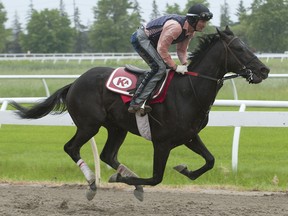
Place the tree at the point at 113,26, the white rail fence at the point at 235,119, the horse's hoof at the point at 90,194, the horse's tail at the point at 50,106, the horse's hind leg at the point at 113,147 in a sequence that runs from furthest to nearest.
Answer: the tree at the point at 113,26 → the white rail fence at the point at 235,119 → the horse's tail at the point at 50,106 → the horse's hind leg at the point at 113,147 → the horse's hoof at the point at 90,194

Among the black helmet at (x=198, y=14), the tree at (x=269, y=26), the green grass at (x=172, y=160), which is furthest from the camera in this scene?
the tree at (x=269, y=26)

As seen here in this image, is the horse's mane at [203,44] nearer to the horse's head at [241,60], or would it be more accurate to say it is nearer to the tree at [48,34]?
the horse's head at [241,60]

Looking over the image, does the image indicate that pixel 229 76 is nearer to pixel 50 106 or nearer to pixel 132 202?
pixel 132 202

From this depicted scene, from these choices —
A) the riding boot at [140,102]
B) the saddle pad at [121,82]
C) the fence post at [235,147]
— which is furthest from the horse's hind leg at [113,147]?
the fence post at [235,147]

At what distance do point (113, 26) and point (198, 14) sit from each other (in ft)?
183

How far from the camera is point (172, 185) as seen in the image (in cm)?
754

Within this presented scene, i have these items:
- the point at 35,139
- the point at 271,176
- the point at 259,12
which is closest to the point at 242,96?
the point at 35,139

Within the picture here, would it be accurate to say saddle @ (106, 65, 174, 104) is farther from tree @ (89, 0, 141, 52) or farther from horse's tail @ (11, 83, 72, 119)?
tree @ (89, 0, 141, 52)

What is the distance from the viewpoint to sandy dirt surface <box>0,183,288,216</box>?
5.93 meters

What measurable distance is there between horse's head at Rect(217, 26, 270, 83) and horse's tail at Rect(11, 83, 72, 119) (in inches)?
74.8

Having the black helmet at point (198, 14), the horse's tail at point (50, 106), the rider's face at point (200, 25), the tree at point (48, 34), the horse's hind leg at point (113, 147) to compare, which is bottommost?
the tree at point (48, 34)

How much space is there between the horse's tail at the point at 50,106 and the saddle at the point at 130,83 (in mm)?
733

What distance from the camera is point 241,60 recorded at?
5863mm

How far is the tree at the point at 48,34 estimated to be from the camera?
208 ft
